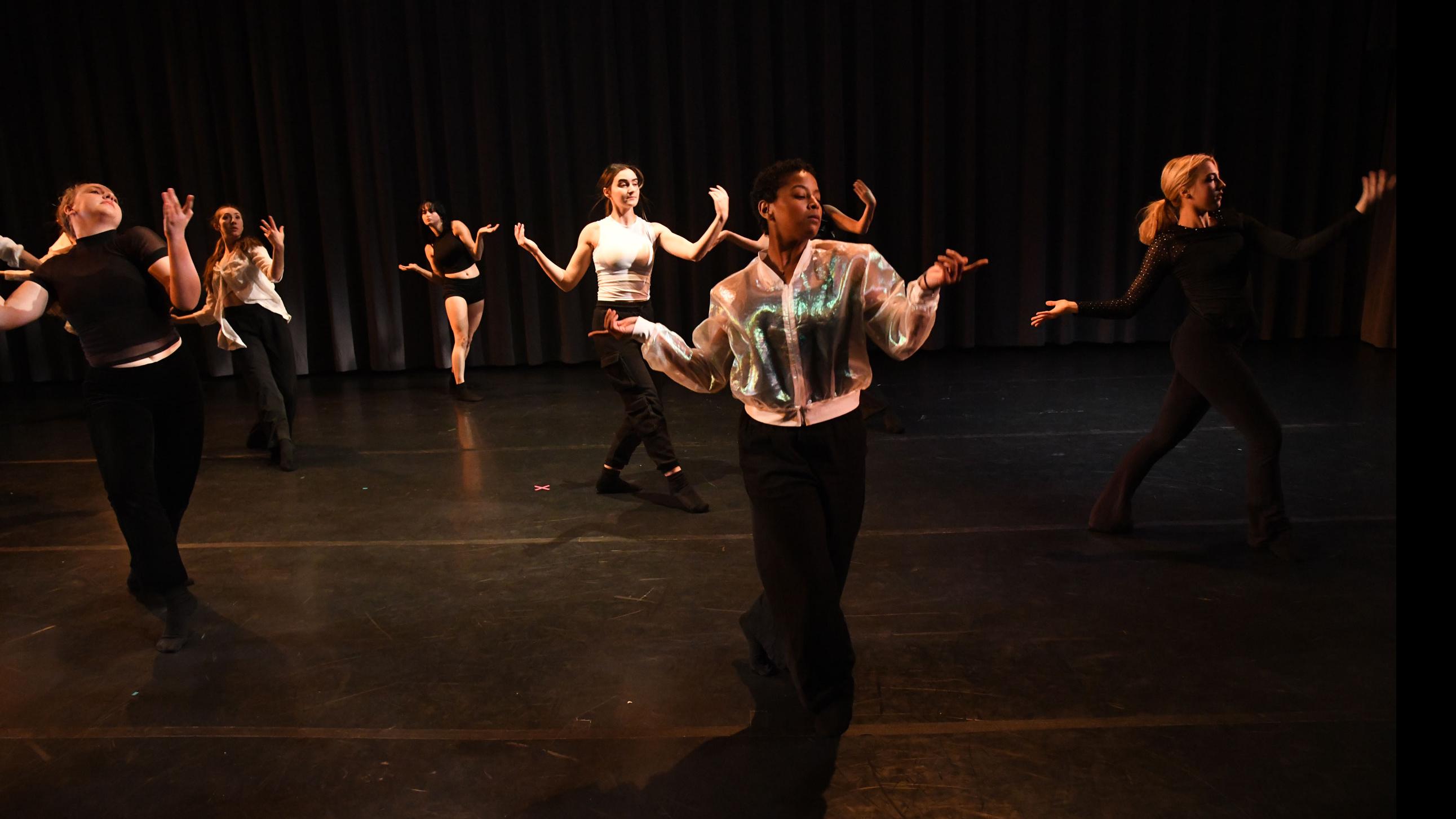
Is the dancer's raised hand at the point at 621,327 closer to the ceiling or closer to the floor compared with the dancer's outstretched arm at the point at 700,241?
closer to the floor

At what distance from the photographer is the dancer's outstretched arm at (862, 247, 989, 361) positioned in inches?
108

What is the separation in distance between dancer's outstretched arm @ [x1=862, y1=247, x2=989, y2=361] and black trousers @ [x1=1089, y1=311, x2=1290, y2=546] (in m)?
1.66

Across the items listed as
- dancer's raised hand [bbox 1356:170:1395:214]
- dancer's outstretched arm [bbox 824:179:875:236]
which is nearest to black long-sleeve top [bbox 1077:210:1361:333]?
dancer's raised hand [bbox 1356:170:1395:214]

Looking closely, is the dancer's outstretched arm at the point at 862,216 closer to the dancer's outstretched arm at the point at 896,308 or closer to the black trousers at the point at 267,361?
the dancer's outstretched arm at the point at 896,308

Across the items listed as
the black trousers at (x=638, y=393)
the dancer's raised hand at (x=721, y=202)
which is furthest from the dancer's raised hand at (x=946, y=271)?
the black trousers at (x=638, y=393)

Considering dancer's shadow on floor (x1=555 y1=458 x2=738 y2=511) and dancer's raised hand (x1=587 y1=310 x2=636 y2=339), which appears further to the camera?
dancer's shadow on floor (x1=555 y1=458 x2=738 y2=511)

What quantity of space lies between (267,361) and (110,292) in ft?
9.41

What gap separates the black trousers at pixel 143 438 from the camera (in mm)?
3484

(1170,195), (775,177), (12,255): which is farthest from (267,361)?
(1170,195)

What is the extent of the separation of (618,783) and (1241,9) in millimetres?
9004

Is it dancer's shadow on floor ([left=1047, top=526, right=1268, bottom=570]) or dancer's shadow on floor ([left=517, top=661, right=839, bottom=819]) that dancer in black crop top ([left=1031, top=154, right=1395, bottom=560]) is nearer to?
dancer's shadow on floor ([left=1047, top=526, right=1268, bottom=570])

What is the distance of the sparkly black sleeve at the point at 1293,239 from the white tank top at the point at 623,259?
8.38 feet

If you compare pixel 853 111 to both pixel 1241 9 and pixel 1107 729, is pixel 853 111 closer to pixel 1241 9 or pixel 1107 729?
pixel 1241 9

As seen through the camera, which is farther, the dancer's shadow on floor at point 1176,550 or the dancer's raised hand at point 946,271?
the dancer's shadow on floor at point 1176,550
